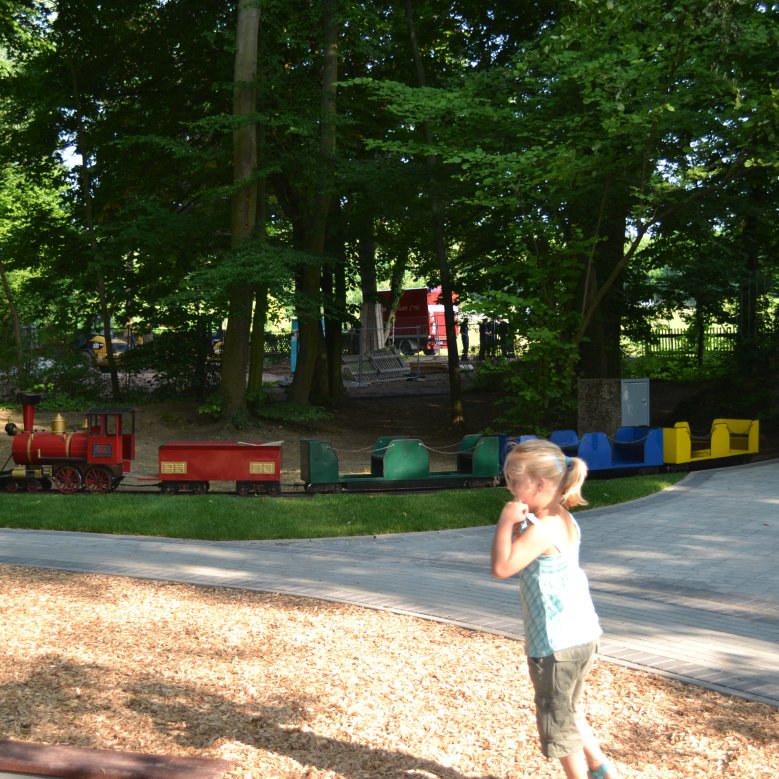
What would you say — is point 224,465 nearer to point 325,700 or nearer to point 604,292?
point 604,292

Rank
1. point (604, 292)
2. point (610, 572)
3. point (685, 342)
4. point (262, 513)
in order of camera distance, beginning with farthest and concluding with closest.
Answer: point (685, 342), point (604, 292), point (262, 513), point (610, 572)

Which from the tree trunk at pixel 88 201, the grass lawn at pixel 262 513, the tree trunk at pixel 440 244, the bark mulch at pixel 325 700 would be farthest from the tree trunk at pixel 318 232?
the bark mulch at pixel 325 700

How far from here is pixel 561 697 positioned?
4039 mm

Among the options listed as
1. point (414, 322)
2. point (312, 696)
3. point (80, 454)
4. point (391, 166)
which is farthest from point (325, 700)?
point (414, 322)

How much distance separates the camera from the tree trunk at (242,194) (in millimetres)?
22000

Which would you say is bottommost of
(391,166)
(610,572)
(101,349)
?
(610,572)

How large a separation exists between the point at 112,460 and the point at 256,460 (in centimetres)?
243

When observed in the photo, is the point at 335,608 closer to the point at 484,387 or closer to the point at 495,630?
the point at 495,630

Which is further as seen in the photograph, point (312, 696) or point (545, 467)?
point (312, 696)

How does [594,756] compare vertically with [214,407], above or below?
below

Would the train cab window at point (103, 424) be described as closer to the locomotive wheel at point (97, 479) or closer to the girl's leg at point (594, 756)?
the locomotive wheel at point (97, 479)

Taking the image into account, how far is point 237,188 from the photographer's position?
21.6m

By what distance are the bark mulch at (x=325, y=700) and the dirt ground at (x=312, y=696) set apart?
12mm

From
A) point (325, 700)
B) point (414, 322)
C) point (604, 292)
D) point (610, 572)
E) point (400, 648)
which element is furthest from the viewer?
point (414, 322)
